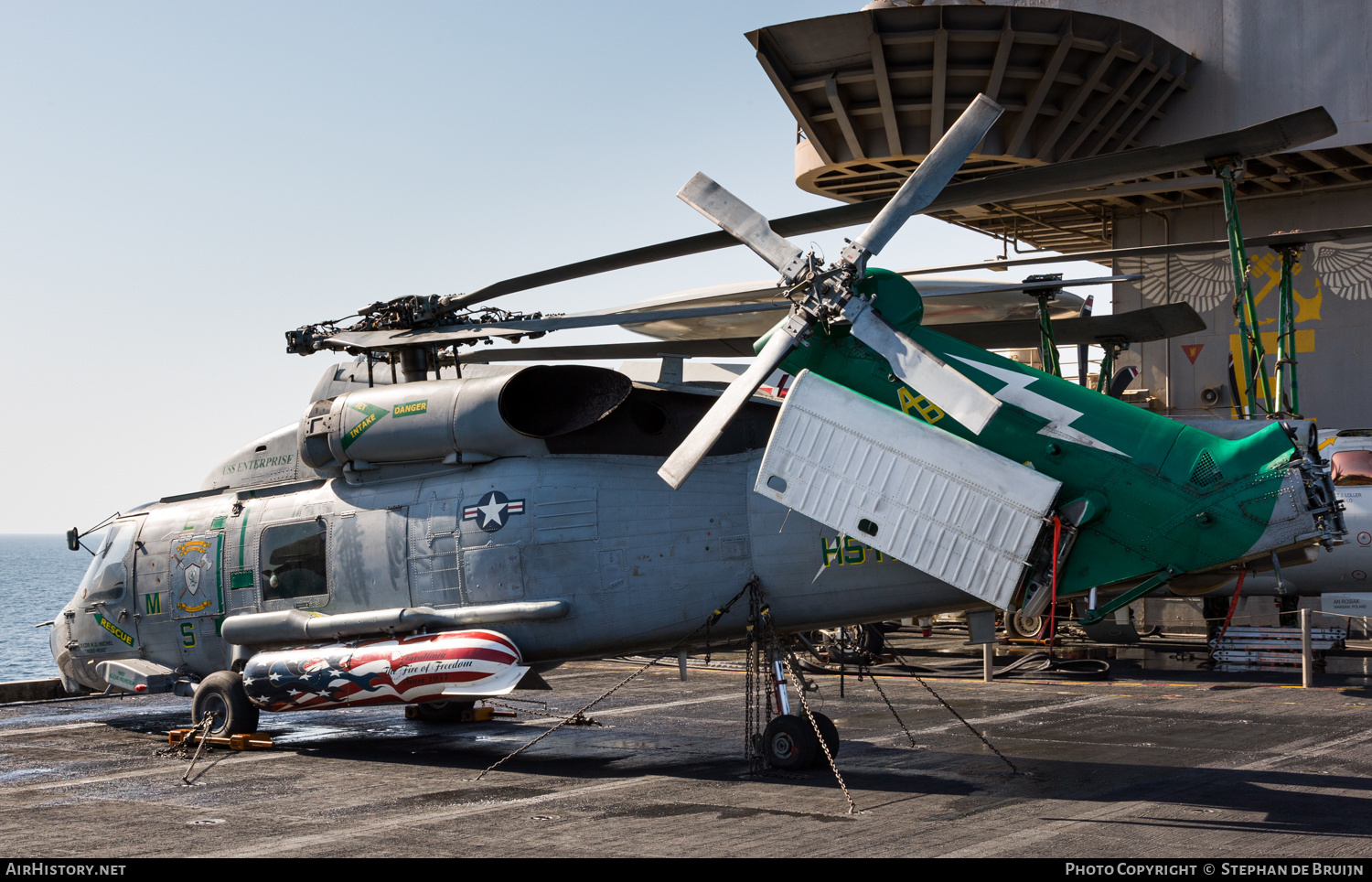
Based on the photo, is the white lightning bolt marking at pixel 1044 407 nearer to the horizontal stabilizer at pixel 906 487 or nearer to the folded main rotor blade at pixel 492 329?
the horizontal stabilizer at pixel 906 487

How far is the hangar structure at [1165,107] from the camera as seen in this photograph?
24.5 meters

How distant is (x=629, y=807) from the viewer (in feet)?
34.7

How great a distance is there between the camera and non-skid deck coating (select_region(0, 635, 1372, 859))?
915cm

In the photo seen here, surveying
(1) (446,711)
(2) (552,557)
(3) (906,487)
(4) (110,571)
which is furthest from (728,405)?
(4) (110,571)

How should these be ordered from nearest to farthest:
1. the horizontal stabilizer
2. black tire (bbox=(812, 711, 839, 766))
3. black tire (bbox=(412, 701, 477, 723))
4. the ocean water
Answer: the horizontal stabilizer → black tire (bbox=(812, 711, 839, 766)) → black tire (bbox=(412, 701, 477, 723)) → the ocean water

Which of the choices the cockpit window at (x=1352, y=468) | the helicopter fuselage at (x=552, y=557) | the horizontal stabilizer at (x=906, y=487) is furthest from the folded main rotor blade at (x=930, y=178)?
the cockpit window at (x=1352, y=468)

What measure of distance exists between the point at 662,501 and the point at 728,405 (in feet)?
8.12

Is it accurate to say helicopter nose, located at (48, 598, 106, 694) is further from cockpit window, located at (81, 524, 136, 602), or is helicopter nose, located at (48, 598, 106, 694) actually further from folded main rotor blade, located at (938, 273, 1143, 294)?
folded main rotor blade, located at (938, 273, 1143, 294)

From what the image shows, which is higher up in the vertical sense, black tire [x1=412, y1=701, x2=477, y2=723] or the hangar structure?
the hangar structure

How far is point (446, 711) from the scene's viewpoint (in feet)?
56.5

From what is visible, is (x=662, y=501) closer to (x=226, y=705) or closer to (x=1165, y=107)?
(x=226, y=705)

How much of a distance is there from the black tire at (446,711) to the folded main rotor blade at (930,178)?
31.8ft

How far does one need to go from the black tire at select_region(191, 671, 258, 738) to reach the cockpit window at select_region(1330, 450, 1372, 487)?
17.1 m

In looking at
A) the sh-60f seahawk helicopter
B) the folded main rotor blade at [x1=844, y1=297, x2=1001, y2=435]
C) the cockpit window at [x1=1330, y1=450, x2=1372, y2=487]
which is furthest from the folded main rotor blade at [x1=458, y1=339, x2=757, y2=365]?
the cockpit window at [x1=1330, y1=450, x2=1372, y2=487]
